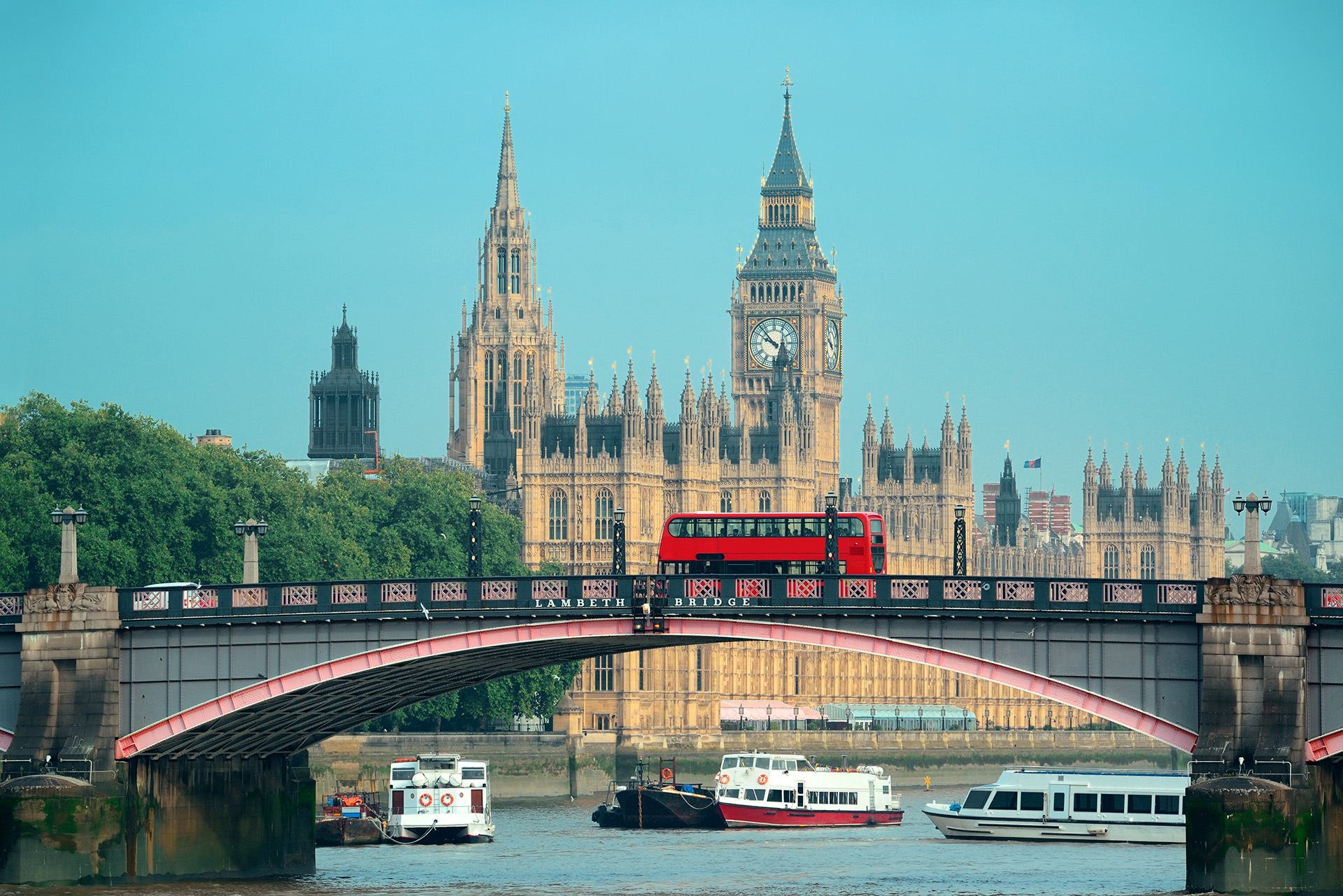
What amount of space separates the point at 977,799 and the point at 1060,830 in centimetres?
390

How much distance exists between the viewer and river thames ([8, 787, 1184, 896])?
7562 centimetres

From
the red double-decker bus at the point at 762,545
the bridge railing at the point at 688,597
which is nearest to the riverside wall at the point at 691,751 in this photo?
the red double-decker bus at the point at 762,545

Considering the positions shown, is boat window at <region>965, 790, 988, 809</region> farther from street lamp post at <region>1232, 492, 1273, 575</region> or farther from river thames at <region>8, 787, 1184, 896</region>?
street lamp post at <region>1232, 492, 1273, 575</region>

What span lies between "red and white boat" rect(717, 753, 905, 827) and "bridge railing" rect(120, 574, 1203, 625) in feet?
134

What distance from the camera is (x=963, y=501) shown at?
190m

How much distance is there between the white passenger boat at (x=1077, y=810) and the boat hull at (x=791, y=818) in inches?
362

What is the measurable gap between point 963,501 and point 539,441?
4187cm

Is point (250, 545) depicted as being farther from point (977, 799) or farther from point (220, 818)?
point (977, 799)

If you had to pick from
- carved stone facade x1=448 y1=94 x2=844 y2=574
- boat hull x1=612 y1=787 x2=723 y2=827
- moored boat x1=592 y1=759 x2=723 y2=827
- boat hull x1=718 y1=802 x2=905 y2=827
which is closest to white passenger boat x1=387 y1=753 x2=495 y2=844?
moored boat x1=592 y1=759 x2=723 y2=827

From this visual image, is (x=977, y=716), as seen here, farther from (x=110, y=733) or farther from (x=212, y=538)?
(x=110, y=733)

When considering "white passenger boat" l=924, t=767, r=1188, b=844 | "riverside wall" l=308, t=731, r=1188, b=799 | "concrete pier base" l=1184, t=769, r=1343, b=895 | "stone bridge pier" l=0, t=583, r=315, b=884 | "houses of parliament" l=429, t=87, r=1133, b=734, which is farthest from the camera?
"houses of parliament" l=429, t=87, r=1133, b=734

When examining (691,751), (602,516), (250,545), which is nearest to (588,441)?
(602,516)

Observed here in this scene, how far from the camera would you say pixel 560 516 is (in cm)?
15538

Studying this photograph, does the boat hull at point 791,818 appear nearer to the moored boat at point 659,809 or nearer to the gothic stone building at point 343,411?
the moored boat at point 659,809
